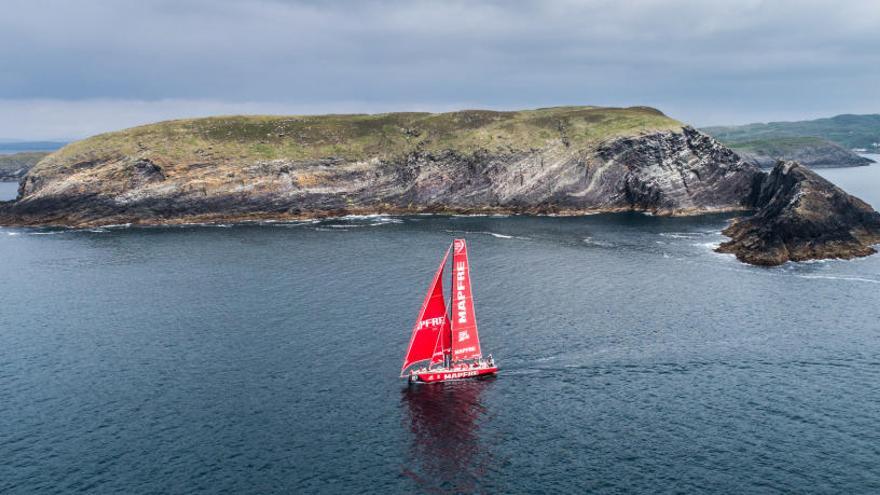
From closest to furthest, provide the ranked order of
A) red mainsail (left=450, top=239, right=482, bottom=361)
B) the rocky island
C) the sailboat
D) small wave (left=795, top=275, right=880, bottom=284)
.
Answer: the sailboat
red mainsail (left=450, top=239, right=482, bottom=361)
small wave (left=795, top=275, right=880, bottom=284)
the rocky island

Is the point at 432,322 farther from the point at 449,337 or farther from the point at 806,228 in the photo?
the point at 806,228

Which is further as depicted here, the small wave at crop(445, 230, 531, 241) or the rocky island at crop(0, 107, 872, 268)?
the rocky island at crop(0, 107, 872, 268)

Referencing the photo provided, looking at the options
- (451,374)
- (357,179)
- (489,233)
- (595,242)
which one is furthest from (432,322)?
(357,179)

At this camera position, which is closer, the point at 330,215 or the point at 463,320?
the point at 463,320

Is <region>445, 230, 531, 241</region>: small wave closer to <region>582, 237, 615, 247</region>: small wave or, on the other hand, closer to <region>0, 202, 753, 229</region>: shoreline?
<region>582, 237, 615, 247</region>: small wave

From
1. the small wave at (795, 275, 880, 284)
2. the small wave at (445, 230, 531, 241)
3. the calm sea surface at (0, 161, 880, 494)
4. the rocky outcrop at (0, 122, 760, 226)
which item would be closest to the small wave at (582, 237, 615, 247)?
the small wave at (445, 230, 531, 241)

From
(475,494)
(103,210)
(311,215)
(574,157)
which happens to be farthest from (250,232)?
(475,494)

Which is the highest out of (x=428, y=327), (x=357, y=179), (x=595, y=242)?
(x=357, y=179)

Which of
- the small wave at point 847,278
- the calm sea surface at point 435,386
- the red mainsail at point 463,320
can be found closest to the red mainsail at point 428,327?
the red mainsail at point 463,320

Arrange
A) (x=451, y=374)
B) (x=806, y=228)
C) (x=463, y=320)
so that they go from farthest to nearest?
(x=806, y=228) < (x=463, y=320) < (x=451, y=374)
